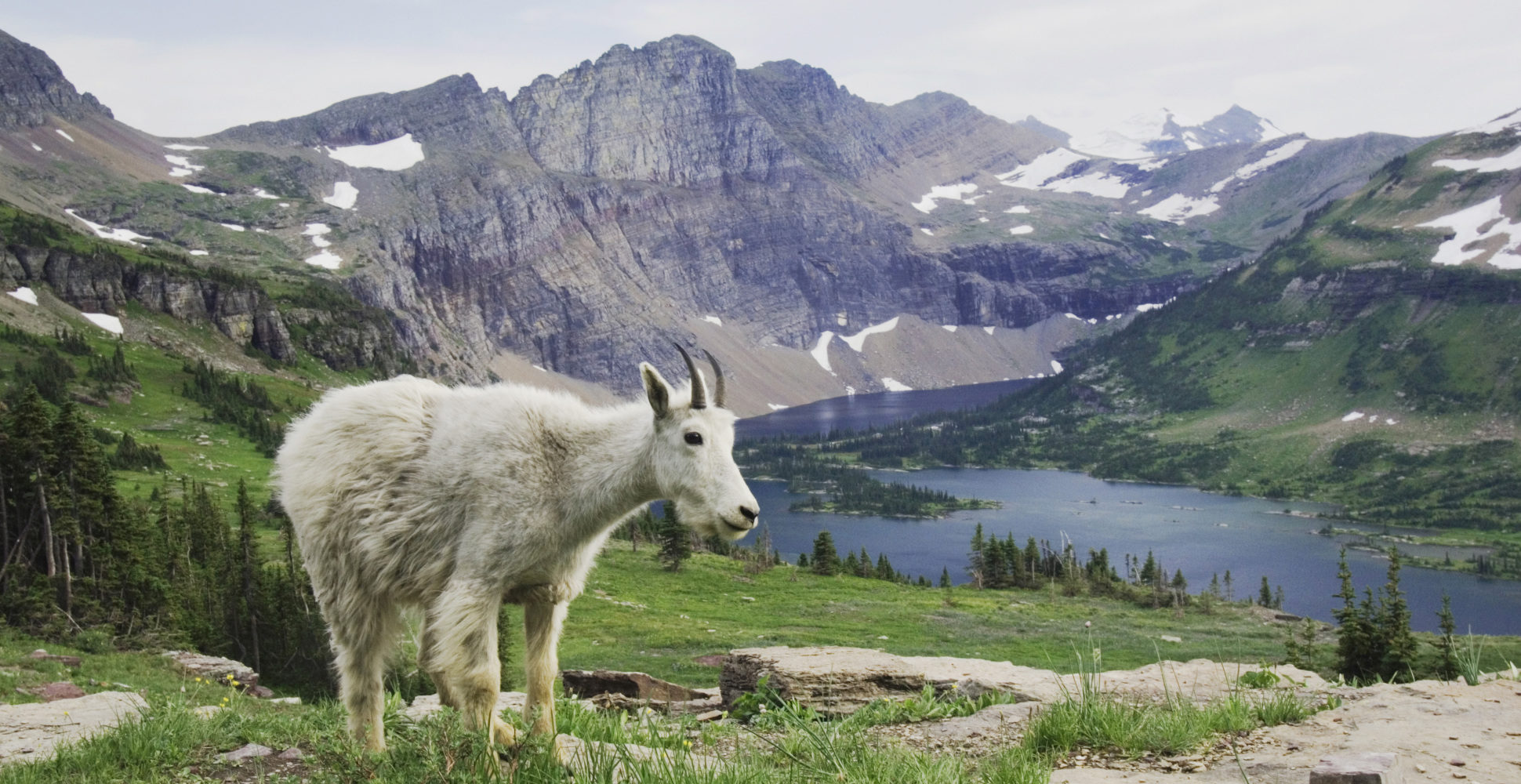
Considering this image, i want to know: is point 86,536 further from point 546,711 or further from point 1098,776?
point 1098,776

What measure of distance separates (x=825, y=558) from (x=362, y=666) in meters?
88.4

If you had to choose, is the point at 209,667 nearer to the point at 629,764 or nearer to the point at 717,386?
the point at 717,386

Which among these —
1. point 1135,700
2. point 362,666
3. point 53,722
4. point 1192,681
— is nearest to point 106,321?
point 53,722

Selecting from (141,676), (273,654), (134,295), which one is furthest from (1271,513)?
(134,295)

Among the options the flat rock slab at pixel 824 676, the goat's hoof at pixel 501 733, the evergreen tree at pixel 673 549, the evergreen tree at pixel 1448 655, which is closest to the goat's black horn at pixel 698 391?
the goat's hoof at pixel 501 733

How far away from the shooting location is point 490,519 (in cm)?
705

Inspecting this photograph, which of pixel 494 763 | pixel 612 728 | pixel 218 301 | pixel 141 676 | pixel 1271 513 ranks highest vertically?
pixel 218 301

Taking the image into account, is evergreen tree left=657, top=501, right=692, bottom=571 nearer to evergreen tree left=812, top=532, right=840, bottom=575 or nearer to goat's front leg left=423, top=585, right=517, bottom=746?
evergreen tree left=812, top=532, right=840, bottom=575

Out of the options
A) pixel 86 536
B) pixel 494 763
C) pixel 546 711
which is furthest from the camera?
pixel 86 536

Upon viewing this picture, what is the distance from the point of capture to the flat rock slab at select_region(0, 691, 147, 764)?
7.62 m

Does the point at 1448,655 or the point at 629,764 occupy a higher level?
the point at 629,764

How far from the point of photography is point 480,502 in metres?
7.14

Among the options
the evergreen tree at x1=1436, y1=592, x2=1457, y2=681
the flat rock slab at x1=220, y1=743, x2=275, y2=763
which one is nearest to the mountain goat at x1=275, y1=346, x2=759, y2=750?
the flat rock slab at x1=220, y1=743, x2=275, y2=763

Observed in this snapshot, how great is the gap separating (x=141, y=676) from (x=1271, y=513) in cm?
19268
